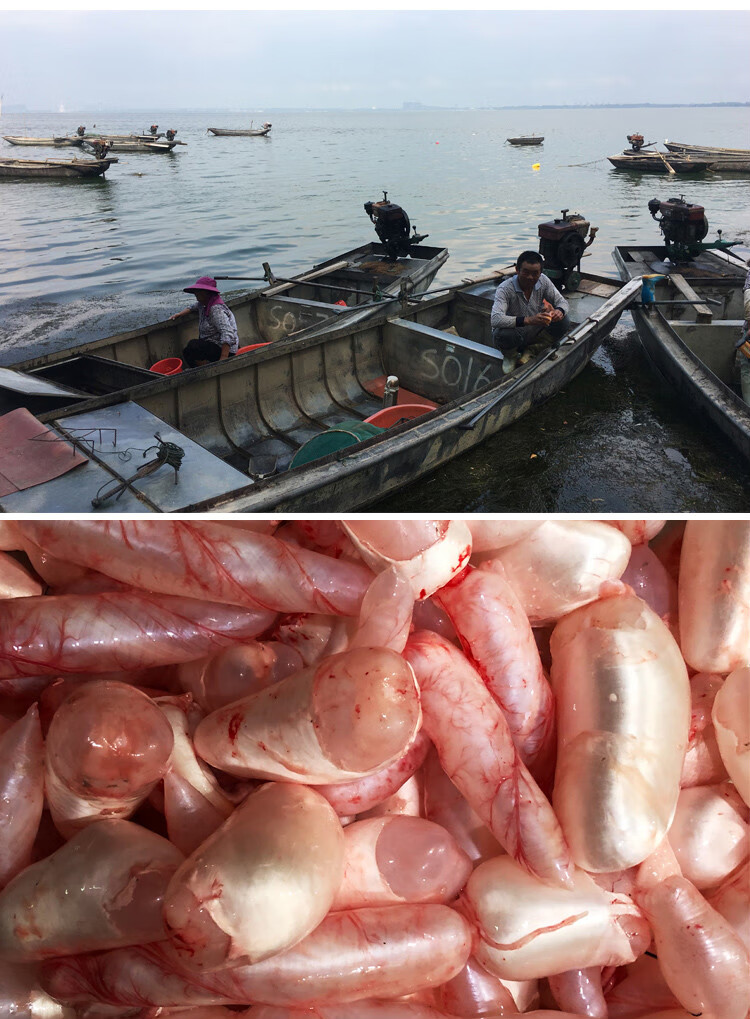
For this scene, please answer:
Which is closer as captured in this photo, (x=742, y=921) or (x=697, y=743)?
(x=742, y=921)

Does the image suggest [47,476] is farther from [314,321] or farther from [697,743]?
[314,321]

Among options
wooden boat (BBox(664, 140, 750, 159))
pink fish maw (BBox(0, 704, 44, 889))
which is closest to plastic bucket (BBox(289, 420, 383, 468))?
pink fish maw (BBox(0, 704, 44, 889))

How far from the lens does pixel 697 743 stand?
4.19 feet

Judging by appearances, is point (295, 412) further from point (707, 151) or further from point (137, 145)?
point (137, 145)

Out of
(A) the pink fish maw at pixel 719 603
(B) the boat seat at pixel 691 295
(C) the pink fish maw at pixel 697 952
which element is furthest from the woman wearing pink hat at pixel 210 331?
(C) the pink fish maw at pixel 697 952

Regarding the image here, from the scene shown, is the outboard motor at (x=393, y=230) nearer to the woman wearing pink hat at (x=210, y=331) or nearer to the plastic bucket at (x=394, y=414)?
the woman wearing pink hat at (x=210, y=331)

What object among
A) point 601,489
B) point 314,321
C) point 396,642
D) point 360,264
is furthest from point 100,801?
point 360,264

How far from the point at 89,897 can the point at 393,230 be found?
27.8 feet

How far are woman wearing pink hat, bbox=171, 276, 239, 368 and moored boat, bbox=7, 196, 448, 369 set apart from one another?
1.82 ft

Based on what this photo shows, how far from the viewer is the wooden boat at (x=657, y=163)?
71.0ft

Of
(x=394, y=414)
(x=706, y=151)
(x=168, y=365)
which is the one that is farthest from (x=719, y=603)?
(x=706, y=151)

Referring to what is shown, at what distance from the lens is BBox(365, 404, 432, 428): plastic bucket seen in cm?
486

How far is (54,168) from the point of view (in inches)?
933

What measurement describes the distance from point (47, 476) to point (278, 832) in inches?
120
